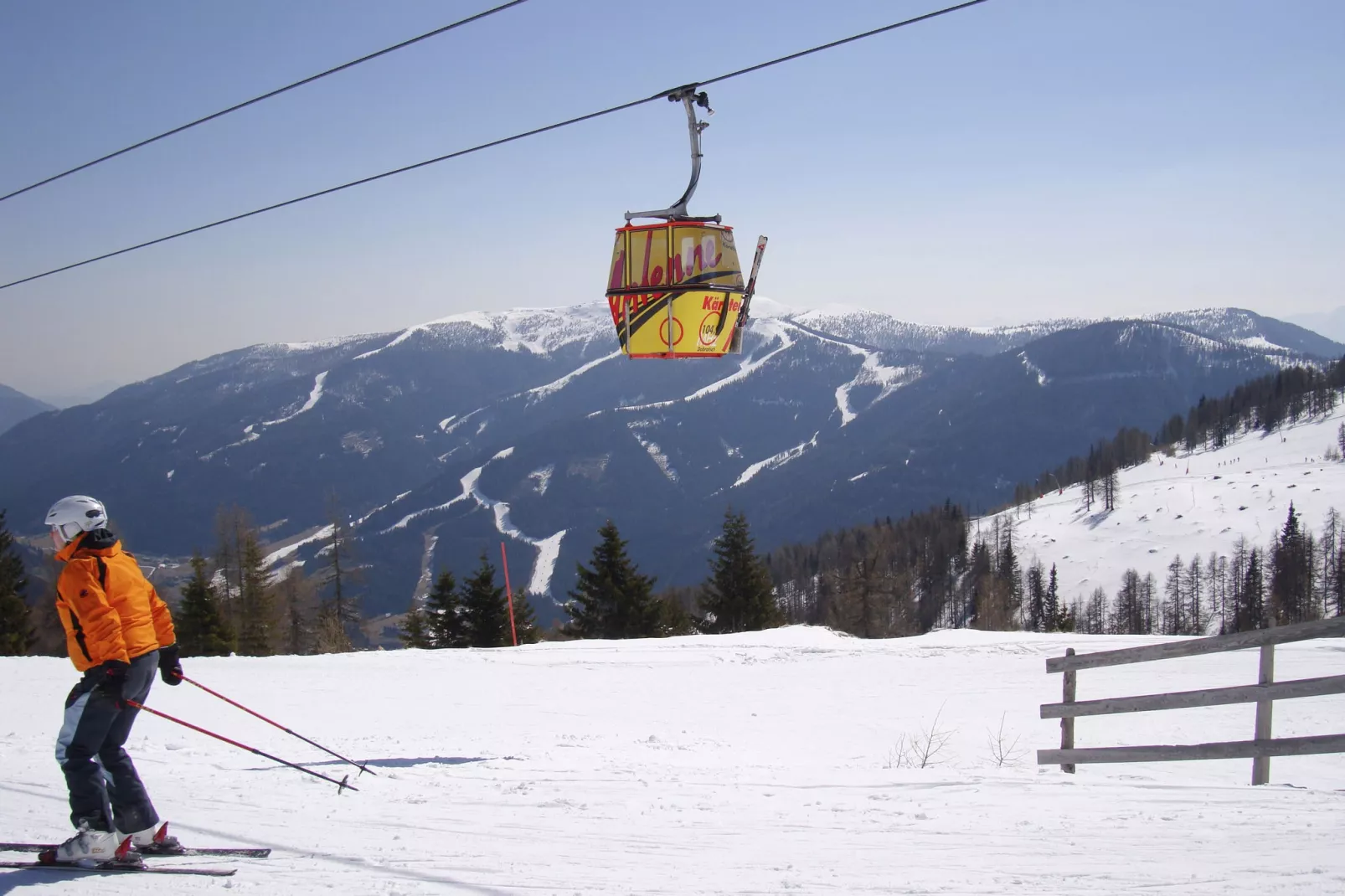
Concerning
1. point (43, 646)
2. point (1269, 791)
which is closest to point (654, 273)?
point (1269, 791)

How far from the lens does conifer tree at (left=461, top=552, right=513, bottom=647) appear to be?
3198 centimetres

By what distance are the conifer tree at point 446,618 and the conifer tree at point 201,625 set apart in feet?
25.0

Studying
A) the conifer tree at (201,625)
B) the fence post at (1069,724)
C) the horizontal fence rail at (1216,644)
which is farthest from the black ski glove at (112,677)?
the conifer tree at (201,625)

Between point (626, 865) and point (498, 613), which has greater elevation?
point (626, 865)

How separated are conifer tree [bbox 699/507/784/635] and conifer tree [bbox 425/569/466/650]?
1082cm

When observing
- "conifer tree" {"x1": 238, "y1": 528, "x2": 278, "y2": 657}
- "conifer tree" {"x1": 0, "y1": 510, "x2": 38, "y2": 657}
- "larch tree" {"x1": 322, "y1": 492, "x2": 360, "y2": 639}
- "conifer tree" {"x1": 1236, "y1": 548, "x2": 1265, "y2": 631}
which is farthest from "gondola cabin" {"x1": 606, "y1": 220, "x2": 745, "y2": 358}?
"conifer tree" {"x1": 1236, "y1": 548, "x2": 1265, "y2": 631}

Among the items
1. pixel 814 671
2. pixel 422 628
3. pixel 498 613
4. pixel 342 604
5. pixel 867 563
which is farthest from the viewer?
pixel 867 563

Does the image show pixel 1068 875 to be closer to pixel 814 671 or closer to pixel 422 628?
pixel 814 671

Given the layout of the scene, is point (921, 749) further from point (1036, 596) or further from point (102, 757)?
point (1036, 596)

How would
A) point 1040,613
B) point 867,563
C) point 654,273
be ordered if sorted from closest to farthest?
point 654,273 < point 867,563 < point 1040,613

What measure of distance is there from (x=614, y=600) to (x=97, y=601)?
29.1 meters

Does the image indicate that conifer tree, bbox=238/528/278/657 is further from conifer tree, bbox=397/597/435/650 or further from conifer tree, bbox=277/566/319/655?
conifer tree, bbox=397/597/435/650

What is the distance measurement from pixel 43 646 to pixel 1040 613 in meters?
112

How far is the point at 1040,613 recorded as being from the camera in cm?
11981
